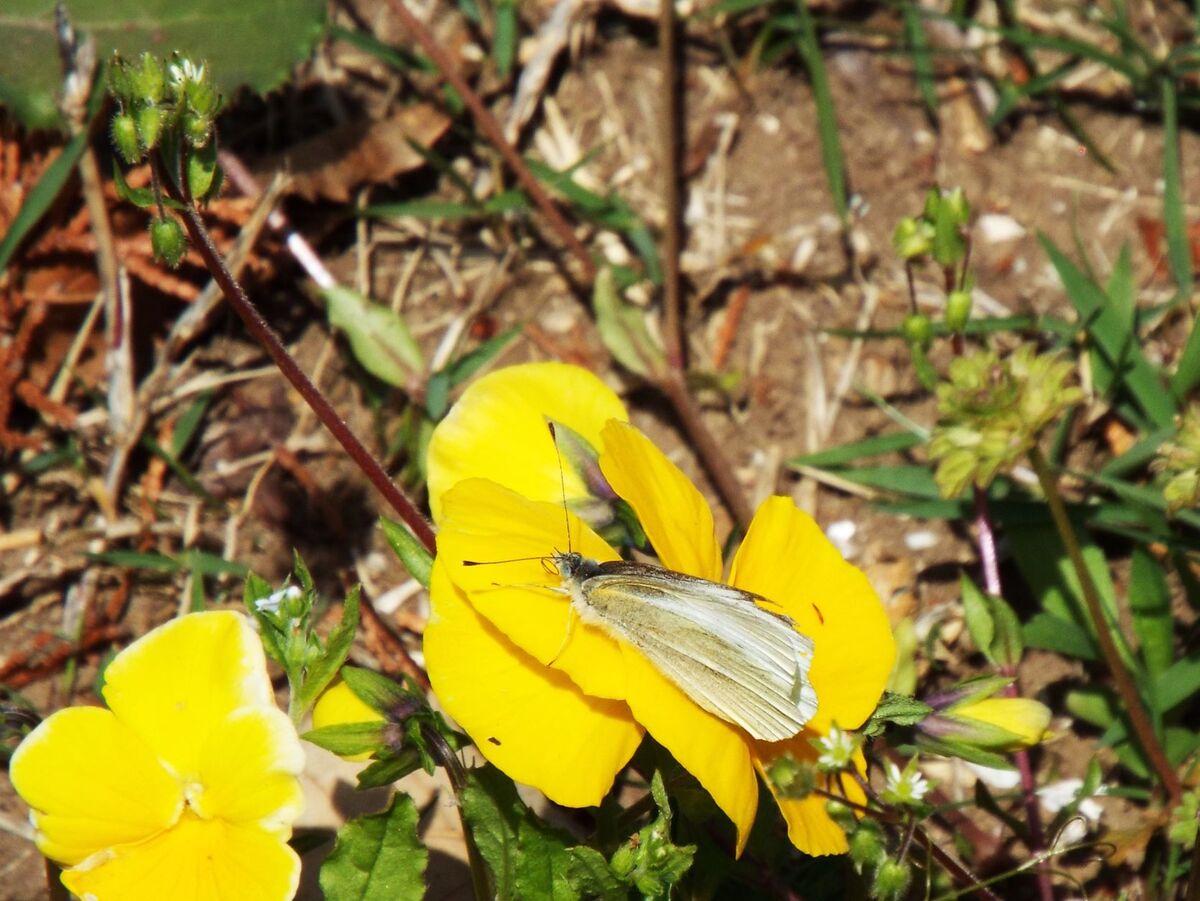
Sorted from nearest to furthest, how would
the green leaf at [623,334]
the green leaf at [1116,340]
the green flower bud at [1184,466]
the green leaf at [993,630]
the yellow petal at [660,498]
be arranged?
the yellow petal at [660,498]
the green flower bud at [1184,466]
the green leaf at [993,630]
the green leaf at [1116,340]
the green leaf at [623,334]

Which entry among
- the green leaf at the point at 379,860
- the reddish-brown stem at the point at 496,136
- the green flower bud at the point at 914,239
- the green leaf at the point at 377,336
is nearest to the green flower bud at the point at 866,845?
the green leaf at the point at 379,860

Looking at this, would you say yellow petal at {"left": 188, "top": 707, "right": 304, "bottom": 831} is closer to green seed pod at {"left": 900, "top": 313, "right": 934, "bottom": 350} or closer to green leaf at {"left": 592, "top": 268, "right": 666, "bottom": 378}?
green seed pod at {"left": 900, "top": 313, "right": 934, "bottom": 350}

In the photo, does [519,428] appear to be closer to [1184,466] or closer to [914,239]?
[914,239]

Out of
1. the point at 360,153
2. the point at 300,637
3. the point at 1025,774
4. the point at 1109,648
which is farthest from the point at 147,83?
the point at 1025,774

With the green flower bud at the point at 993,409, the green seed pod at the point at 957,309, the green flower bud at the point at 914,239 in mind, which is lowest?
the green flower bud at the point at 993,409

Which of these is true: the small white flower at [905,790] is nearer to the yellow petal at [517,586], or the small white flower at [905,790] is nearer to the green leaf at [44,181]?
the yellow petal at [517,586]

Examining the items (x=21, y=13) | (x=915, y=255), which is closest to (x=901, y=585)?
(x=915, y=255)

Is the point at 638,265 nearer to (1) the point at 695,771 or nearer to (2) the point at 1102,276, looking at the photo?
(2) the point at 1102,276
